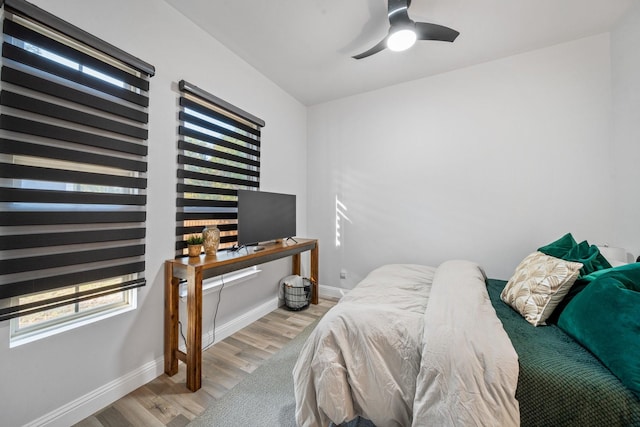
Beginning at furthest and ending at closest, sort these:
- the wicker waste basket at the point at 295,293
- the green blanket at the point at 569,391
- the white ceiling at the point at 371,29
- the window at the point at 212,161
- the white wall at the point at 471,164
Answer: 1. the wicker waste basket at the point at 295,293
2. the white wall at the point at 471,164
3. the window at the point at 212,161
4. the white ceiling at the point at 371,29
5. the green blanket at the point at 569,391

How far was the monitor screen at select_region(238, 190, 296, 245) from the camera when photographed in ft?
7.32

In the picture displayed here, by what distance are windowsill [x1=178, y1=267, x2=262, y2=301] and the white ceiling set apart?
7.28 feet

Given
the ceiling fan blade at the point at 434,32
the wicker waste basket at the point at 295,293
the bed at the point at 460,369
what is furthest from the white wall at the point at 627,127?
the wicker waste basket at the point at 295,293

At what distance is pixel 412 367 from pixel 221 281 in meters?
1.77

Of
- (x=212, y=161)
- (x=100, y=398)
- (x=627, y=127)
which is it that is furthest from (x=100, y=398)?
(x=627, y=127)

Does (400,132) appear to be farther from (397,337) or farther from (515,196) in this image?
(397,337)

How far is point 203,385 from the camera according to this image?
1.67 metres

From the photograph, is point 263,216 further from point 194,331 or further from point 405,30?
point 405,30

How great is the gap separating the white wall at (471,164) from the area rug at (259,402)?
1.72 meters

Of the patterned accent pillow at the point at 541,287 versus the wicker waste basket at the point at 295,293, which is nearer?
the patterned accent pillow at the point at 541,287

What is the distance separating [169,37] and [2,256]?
1.76 m

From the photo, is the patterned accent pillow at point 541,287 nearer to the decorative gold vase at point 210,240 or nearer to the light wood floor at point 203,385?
the light wood floor at point 203,385

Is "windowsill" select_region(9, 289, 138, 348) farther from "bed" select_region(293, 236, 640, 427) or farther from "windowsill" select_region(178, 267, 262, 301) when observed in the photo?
"bed" select_region(293, 236, 640, 427)

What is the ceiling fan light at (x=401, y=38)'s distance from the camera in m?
1.78
